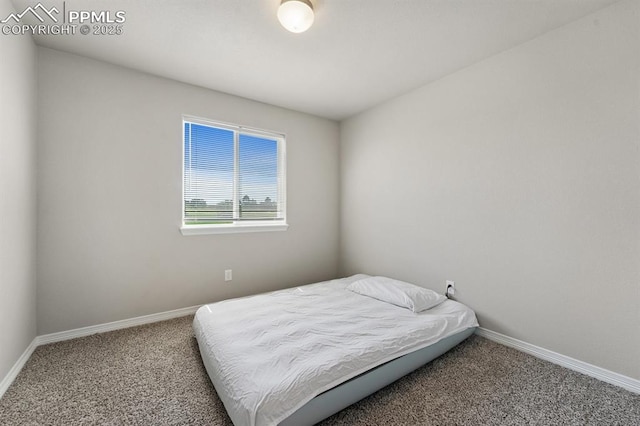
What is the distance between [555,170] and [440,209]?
0.98 metres

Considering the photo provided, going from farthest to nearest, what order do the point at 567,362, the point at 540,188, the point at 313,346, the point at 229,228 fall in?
the point at 229,228 → the point at 540,188 → the point at 567,362 → the point at 313,346

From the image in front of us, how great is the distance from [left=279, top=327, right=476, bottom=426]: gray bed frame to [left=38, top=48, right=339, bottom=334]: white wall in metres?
2.06

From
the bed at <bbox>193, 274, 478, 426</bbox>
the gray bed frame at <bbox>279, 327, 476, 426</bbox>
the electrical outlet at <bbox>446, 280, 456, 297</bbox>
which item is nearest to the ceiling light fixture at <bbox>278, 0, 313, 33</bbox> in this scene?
the bed at <bbox>193, 274, 478, 426</bbox>

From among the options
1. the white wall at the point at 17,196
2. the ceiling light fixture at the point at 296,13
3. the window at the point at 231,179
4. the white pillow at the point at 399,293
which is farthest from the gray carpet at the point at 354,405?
the ceiling light fixture at the point at 296,13

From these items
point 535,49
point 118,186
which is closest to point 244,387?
point 118,186

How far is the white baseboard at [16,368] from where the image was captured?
65.8 inches

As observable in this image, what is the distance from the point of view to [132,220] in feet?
8.67

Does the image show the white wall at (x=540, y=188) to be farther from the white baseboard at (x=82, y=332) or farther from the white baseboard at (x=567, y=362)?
the white baseboard at (x=82, y=332)

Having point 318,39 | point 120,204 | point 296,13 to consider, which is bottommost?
→ point 120,204

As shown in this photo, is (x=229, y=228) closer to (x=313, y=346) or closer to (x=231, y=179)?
(x=231, y=179)

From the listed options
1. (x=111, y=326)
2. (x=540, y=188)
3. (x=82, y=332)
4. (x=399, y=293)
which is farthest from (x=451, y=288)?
(x=82, y=332)

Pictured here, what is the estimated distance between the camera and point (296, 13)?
175 cm

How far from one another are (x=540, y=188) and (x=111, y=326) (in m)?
3.92

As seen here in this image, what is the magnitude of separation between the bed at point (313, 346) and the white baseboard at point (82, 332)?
2.73ft
